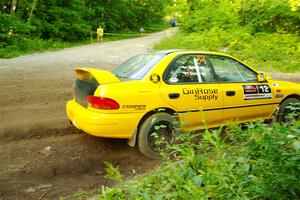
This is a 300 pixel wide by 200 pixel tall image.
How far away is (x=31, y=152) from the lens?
16.5 ft

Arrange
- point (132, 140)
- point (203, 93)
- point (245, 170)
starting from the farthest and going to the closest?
point (203, 93) → point (132, 140) → point (245, 170)

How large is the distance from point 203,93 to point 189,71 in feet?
1.37

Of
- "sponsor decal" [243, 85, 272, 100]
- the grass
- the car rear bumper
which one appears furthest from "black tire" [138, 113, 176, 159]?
the grass

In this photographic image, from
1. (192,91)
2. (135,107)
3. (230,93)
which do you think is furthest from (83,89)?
(230,93)

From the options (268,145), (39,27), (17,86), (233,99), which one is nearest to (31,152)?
(233,99)

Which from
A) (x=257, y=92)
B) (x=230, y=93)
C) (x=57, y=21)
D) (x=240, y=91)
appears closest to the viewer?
(x=230, y=93)

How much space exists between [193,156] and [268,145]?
2.47 ft

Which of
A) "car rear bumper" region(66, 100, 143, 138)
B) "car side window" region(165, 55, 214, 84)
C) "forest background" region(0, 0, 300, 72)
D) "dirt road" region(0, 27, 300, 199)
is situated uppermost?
"forest background" region(0, 0, 300, 72)

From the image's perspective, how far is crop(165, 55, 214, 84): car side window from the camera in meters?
5.11

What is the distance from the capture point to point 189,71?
5.27m

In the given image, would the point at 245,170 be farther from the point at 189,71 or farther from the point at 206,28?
the point at 206,28

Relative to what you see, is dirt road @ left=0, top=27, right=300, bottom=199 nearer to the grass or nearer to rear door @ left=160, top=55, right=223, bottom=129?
rear door @ left=160, top=55, right=223, bottom=129

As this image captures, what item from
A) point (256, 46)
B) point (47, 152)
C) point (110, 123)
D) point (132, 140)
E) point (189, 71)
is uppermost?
point (256, 46)

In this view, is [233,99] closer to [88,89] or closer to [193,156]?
[88,89]
